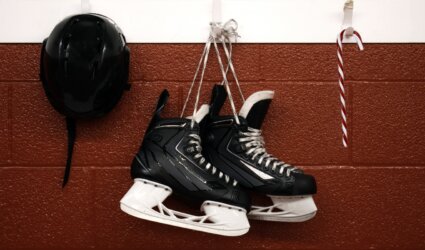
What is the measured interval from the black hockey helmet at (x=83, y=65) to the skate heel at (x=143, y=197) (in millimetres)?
293

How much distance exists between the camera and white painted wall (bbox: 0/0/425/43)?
1.37 m

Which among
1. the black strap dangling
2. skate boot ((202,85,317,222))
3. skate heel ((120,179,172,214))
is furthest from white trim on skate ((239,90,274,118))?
the black strap dangling

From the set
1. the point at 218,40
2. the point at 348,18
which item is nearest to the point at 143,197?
the point at 218,40

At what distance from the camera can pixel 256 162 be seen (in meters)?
1.25

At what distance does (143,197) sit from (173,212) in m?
0.10

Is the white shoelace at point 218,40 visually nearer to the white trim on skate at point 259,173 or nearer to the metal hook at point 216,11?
the metal hook at point 216,11

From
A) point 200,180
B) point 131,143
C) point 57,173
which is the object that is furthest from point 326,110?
point 57,173

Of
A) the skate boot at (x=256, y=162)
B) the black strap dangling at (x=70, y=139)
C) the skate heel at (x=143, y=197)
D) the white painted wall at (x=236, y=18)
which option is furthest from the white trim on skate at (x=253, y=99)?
the black strap dangling at (x=70, y=139)

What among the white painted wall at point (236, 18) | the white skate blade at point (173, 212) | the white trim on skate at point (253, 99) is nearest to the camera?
the white skate blade at point (173, 212)

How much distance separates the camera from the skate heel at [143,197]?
1172 mm

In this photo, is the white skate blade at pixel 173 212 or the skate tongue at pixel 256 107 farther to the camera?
the skate tongue at pixel 256 107

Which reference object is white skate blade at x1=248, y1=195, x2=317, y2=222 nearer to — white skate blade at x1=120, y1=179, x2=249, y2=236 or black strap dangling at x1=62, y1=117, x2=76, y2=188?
white skate blade at x1=120, y1=179, x2=249, y2=236

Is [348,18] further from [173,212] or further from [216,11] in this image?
[173,212]

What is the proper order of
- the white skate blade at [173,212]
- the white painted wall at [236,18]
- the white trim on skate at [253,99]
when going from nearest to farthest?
the white skate blade at [173,212]
the white trim on skate at [253,99]
the white painted wall at [236,18]
